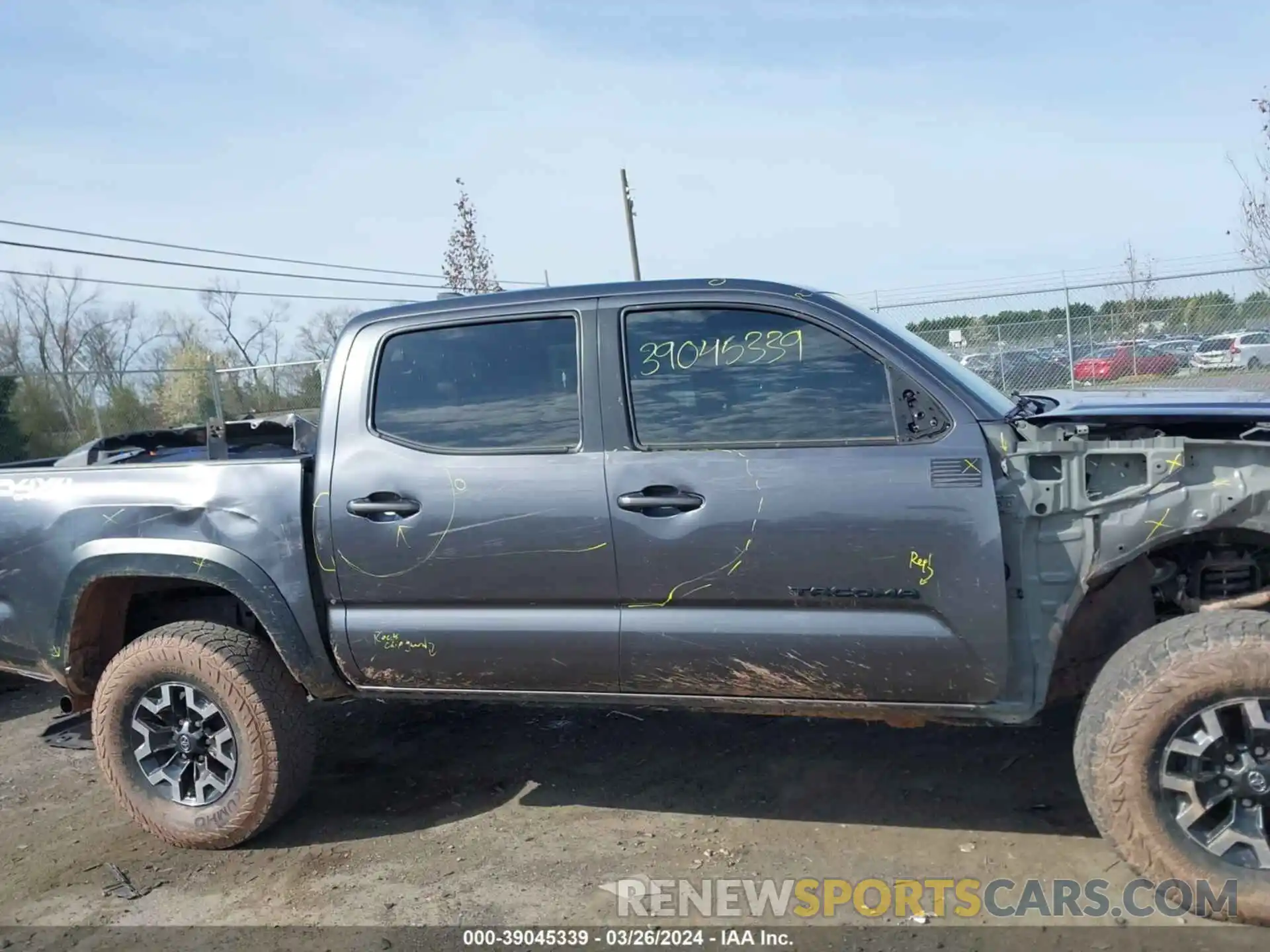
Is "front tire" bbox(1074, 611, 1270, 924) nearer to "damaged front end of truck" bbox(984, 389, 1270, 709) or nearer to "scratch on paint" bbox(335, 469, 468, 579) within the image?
"damaged front end of truck" bbox(984, 389, 1270, 709)

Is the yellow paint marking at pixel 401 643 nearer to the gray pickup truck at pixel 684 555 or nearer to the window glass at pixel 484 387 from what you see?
the gray pickup truck at pixel 684 555

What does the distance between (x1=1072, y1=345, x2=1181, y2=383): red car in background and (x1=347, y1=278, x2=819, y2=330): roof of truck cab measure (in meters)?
10.7

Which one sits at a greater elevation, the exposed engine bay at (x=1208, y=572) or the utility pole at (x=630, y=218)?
the utility pole at (x=630, y=218)

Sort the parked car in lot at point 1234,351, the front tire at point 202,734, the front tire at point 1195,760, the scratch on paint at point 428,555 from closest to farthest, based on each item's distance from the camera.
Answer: the front tire at point 1195,760, the scratch on paint at point 428,555, the front tire at point 202,734, the parked car in lot at point 1234,351

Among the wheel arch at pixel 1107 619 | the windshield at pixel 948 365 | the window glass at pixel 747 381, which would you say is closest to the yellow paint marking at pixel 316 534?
the window glass at pixel 747 381

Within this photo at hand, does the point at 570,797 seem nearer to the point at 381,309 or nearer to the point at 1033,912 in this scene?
the point at 1033,912

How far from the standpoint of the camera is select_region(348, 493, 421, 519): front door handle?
347 centimetres

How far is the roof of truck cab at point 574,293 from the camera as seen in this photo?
339cm

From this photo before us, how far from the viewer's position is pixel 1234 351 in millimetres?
12070

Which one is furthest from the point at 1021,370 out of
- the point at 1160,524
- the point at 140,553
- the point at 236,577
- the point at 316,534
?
the point at 140,553

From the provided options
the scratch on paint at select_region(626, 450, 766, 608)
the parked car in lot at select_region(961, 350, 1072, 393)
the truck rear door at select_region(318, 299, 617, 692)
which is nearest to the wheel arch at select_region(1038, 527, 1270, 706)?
the scratch on paint at select_region(626, 450, 766, 608)

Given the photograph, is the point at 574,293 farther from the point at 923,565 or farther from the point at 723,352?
the point at 923,565

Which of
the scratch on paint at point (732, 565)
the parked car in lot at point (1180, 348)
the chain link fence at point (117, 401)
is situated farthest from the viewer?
the chain link fence at point (117, 401)

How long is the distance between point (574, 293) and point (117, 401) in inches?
646
